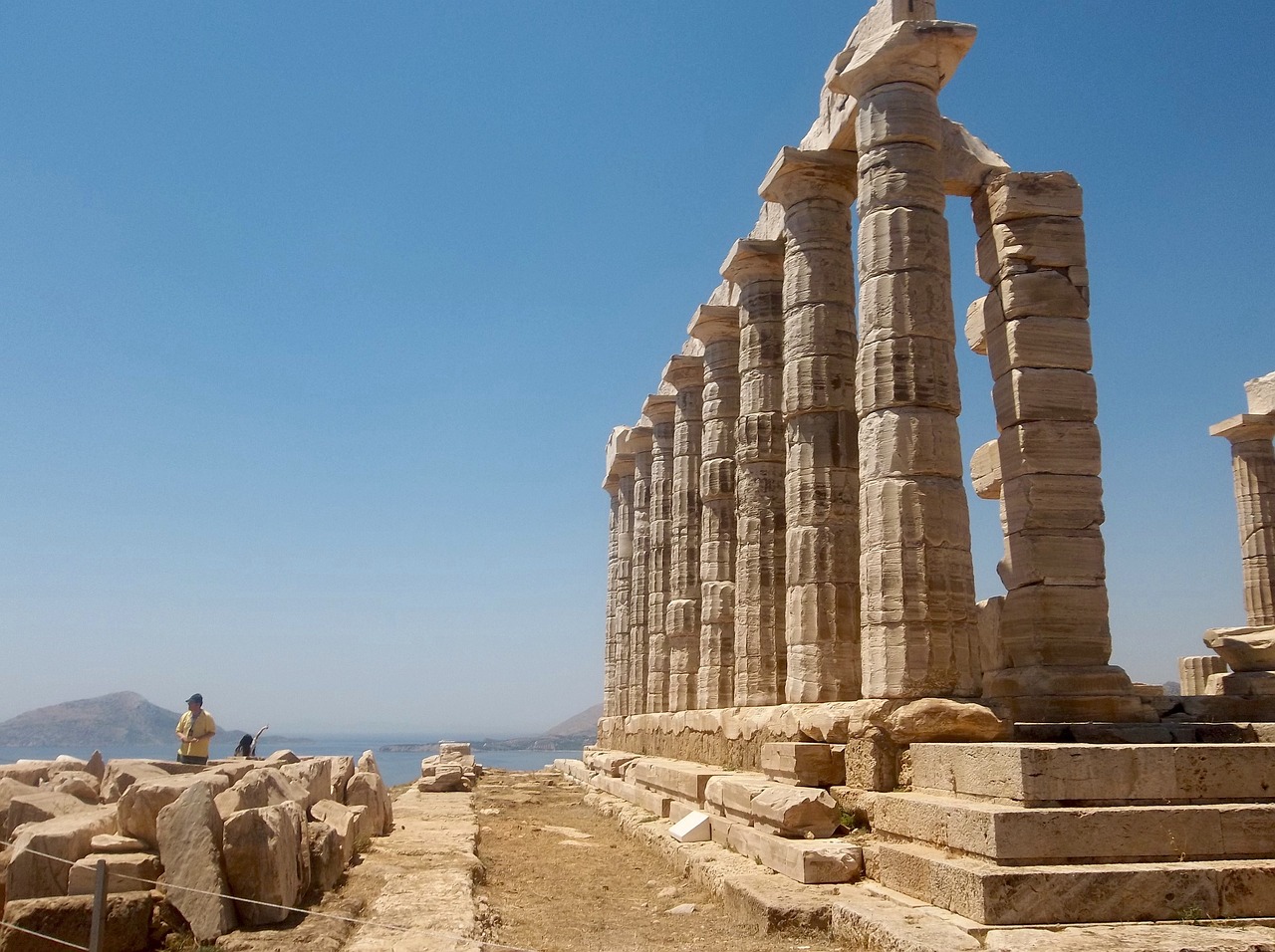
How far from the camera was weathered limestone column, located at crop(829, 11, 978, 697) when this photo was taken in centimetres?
1138

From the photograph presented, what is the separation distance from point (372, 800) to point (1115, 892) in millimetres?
8760

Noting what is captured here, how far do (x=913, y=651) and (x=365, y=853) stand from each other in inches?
239

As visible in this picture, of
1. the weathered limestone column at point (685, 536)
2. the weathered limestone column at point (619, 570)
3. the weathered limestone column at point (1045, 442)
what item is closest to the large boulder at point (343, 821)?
the weathered limestone column at point (1045, 442)

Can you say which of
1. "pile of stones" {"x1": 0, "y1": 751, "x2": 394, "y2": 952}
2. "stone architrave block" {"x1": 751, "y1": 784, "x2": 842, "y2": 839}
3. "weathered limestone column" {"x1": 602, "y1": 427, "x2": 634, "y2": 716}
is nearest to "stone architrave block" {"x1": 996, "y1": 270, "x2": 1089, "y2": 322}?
"stone architrave block" {"x1": 751, "y1": 784, "x2": 842, "y2": 839}

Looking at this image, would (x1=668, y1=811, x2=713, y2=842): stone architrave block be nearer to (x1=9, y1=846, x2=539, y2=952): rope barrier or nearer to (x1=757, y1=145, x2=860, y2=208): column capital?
(x1=9, y1=846, x2=539, y2=952): rope barrier

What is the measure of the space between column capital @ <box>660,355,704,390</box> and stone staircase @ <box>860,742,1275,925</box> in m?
15.4

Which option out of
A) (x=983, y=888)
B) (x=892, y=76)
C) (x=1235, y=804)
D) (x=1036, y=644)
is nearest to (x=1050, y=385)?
(x=1036, y=644)

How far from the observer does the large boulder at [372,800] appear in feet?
43.5

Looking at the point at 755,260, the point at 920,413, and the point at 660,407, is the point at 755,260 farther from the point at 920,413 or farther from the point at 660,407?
the point at 660,407

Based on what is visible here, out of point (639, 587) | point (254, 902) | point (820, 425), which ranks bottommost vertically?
point (254, 902)

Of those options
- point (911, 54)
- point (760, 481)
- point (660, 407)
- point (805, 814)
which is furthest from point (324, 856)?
point (660, 407)

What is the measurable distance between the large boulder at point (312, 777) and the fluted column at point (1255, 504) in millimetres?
17176

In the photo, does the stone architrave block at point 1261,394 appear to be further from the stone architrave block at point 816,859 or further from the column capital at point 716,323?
the stone architrave block at point 816,859

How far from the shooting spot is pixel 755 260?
1780 cm
